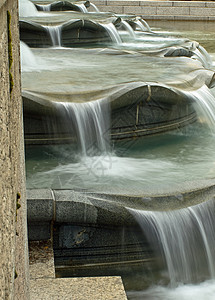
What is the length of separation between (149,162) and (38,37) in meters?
5.51

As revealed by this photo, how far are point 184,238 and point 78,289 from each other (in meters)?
1.18

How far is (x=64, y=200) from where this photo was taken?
3559 mm

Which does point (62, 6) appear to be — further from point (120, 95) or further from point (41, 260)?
point (41, 260)

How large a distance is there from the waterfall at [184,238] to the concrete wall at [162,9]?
17.9 metres

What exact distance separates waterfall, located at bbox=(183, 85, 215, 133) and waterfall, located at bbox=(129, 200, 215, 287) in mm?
2199

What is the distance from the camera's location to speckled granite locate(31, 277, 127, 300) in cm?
274

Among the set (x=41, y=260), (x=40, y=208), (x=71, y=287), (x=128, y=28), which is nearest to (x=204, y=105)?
(x=40, y=208)

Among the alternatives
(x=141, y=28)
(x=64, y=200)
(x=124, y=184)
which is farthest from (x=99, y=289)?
(x=141, y=28)

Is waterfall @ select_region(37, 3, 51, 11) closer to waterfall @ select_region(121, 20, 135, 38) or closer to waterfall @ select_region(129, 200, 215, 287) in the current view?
waterfall @ select_region(121, 20, 135, 38)

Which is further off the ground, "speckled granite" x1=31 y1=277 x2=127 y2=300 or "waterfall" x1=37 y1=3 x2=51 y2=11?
"speckled granite" x1=31 y1=277 x2=127 y2=300

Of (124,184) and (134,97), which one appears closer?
(124,184)

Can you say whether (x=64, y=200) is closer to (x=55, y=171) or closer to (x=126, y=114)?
(x=55, y=171)

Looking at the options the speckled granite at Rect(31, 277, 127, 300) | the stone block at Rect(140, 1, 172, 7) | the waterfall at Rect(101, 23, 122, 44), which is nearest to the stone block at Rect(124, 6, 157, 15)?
the stone block at Rect(140, 1, 172, 7)

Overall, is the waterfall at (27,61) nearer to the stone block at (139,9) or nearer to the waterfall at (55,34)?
the waterfall at (55,34)
